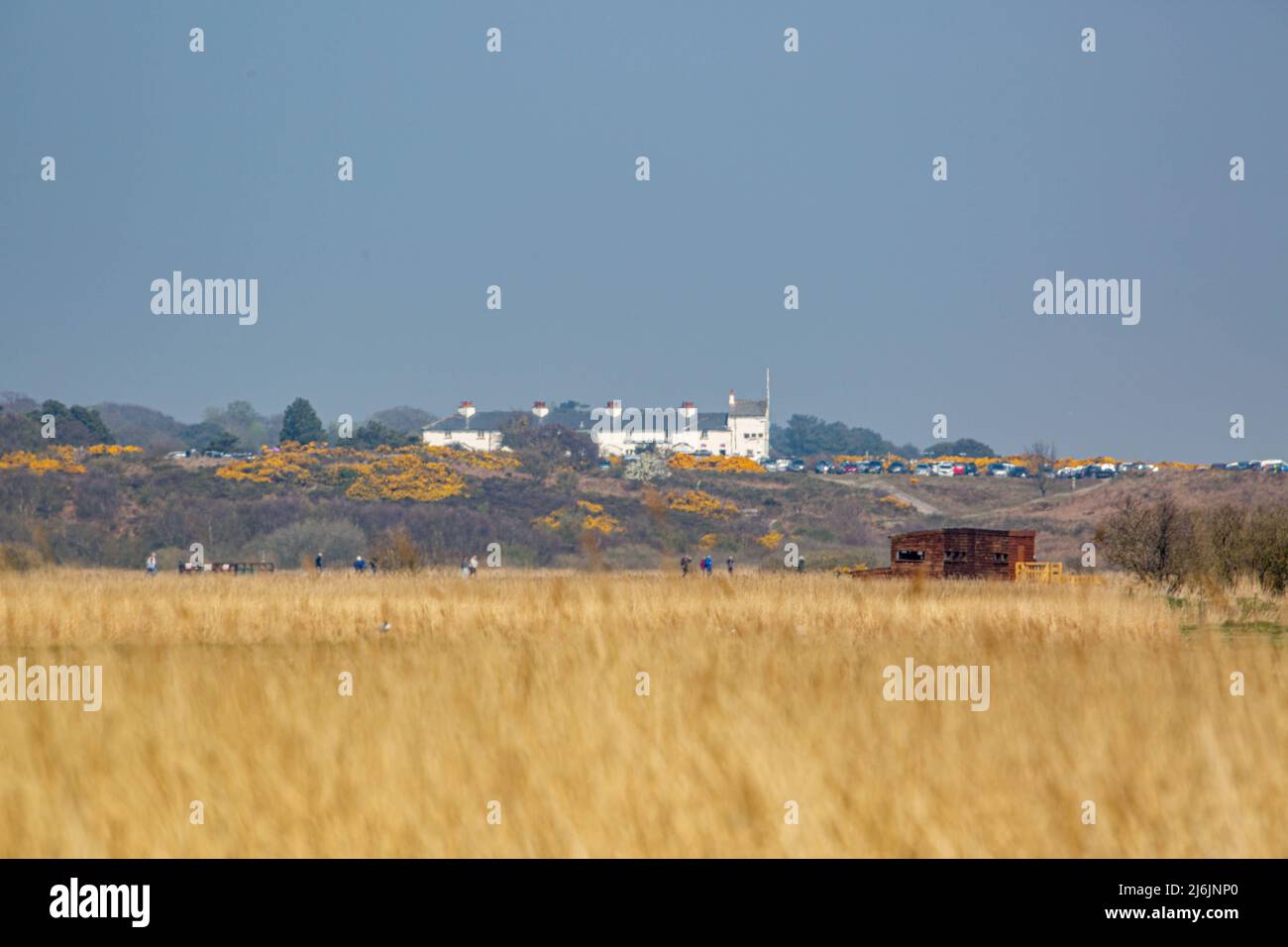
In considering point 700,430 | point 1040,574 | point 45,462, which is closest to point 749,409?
point 700,430

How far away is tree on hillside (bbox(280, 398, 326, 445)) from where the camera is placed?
5251 inches

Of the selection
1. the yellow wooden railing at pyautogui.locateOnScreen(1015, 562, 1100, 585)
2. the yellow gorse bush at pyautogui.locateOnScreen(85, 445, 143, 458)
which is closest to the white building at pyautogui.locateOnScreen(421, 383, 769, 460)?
the yellow gorse bush at pyautogui.locateOnScreen(85, 445, 143, 458)

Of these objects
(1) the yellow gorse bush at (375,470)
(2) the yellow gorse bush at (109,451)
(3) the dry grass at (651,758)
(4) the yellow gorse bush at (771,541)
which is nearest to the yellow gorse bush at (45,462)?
(2) the yellow gorse bush at (109,451)

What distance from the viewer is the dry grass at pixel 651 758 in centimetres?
990

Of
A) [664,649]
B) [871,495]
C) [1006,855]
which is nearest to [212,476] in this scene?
[871,495]

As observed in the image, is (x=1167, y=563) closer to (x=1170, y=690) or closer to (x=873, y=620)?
(x=873, y=620)

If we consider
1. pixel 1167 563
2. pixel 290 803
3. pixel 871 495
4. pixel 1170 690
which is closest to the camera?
pixel 290 803

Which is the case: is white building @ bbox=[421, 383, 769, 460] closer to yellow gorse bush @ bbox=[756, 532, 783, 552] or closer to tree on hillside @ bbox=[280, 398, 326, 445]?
tree on hillside @ bbox=[280, 398, 326, 445]

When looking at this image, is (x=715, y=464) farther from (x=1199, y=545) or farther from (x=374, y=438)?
(x=1199, y=545)

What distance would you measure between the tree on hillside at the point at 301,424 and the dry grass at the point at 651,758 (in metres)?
119

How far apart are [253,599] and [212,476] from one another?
6784cm

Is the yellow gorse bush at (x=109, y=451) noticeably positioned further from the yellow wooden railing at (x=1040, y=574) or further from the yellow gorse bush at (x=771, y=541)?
the yellow wooden railing at (x=1040, y=574)

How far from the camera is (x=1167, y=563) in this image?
4694cm

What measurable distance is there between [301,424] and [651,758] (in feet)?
419
